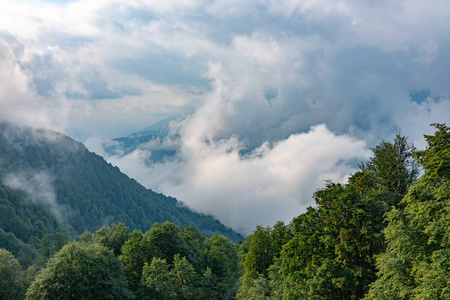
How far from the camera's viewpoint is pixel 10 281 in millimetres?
61250

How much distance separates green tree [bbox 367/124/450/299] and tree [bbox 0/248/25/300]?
205 feet

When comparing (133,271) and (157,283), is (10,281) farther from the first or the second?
(157,283)

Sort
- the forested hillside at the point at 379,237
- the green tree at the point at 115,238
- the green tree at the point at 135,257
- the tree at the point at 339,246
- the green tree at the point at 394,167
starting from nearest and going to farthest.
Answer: the forested hillside at the point at 379,237 < the tree at the point at 339,246 < the green tree at the point at 394,167 < the green tree at the point at 135,257 < the green tree at the point at 115,238

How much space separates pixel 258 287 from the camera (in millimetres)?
44125

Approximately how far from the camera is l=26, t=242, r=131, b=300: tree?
48.8 metres

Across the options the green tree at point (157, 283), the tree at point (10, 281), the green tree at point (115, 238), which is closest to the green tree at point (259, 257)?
the green tree at point (157, 283)

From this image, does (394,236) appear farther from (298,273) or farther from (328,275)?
(298,273)

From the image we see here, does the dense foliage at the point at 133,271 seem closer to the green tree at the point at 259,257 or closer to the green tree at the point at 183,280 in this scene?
the green tree at the point at 183,280

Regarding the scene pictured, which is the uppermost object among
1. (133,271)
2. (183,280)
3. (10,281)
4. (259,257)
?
(259,257)

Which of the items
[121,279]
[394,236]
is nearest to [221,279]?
[121,279]

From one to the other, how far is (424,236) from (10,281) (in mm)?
67260

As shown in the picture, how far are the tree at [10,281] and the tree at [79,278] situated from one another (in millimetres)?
12896

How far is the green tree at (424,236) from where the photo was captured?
63.5 feet

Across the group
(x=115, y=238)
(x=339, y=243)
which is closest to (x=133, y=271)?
(x=115, y=238)
